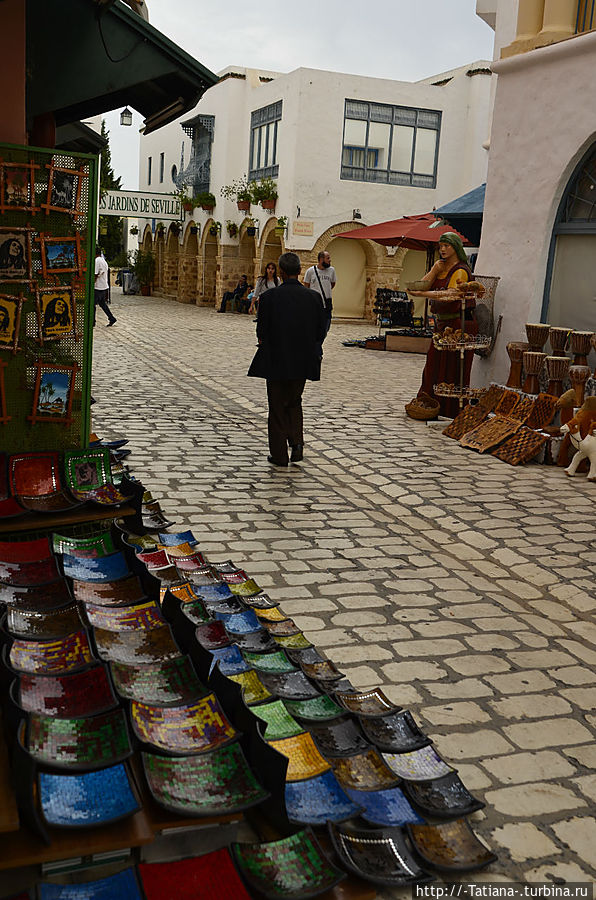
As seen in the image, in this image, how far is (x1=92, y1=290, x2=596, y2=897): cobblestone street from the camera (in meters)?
3.17

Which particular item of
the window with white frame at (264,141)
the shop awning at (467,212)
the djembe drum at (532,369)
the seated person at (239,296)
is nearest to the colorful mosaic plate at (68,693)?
the djembe drum at (532,369)

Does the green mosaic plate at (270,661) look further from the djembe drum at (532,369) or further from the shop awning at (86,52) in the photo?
the djembe drum at (532,369)

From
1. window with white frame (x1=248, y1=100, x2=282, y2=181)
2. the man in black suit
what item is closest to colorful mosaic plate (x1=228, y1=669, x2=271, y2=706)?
the man in black suit

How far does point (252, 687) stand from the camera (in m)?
3.03

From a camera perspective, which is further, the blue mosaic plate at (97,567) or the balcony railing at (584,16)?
the balcony railing at (584,16)

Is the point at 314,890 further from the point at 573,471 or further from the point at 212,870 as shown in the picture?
the point at 573,471

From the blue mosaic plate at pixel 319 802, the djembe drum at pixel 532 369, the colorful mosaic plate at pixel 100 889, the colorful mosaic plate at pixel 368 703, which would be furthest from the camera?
the djembe drum at pixel 532 369

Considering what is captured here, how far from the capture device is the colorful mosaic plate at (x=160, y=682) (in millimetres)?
2639

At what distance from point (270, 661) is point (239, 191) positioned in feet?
98.0

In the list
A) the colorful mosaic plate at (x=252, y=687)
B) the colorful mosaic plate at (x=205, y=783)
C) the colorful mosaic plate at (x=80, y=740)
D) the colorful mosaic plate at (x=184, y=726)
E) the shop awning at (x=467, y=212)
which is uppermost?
the shop awning at (x=467, y=212)

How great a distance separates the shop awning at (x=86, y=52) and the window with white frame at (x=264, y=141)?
24984mm

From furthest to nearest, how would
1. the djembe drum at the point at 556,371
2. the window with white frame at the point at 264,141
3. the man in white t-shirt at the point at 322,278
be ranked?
the window with white frame at the point at 264,141
the man in white t-shirt at the point at 322,278
the djembe drum at the point at 556,371

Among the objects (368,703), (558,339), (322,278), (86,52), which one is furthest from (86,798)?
(322,278)

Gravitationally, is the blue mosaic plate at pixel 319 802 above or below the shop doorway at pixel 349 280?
below
